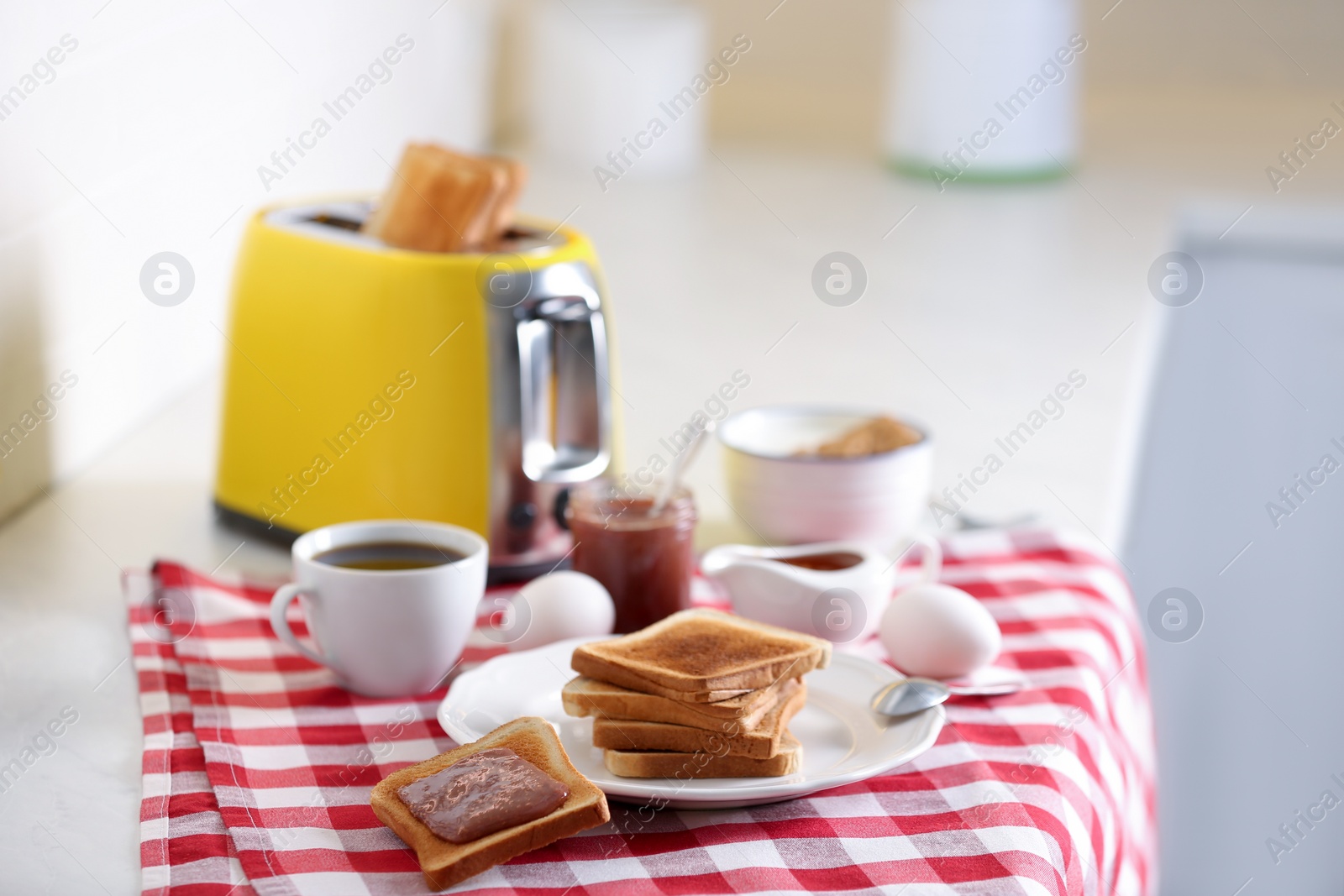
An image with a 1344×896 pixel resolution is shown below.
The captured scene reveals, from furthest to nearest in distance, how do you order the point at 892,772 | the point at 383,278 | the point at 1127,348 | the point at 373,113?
the point at 373,113
the point at 1127,348
the point at 383,278
the point at 892,772

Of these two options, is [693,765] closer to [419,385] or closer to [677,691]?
[677,691]

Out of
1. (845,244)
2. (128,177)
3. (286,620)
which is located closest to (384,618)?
(286,620)

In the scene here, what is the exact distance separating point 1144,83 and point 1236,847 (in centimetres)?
166

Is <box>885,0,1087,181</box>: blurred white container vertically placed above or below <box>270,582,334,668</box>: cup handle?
above

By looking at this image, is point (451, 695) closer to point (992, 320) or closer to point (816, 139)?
point (992, 320)

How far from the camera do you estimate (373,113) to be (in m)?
1.80

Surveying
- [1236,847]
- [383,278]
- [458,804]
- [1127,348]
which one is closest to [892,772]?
[458,804]

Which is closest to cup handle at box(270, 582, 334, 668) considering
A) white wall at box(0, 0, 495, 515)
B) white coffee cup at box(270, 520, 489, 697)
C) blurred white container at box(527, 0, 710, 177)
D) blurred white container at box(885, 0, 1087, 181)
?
white coffee cup at box(270, 520, 489, 697)

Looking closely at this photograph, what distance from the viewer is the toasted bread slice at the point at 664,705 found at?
679 millimetres

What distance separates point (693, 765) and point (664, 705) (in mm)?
34

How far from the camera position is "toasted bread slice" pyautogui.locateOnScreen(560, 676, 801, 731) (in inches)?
26.7

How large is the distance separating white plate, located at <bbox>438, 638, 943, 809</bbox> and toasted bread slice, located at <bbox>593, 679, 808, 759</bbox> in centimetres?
1

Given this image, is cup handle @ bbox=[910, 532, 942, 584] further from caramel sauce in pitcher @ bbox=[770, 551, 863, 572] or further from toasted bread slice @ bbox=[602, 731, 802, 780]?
toasted bread slice @ bbox=[602, 731, 802, 780]

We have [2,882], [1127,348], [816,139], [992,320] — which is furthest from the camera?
[816,139]
